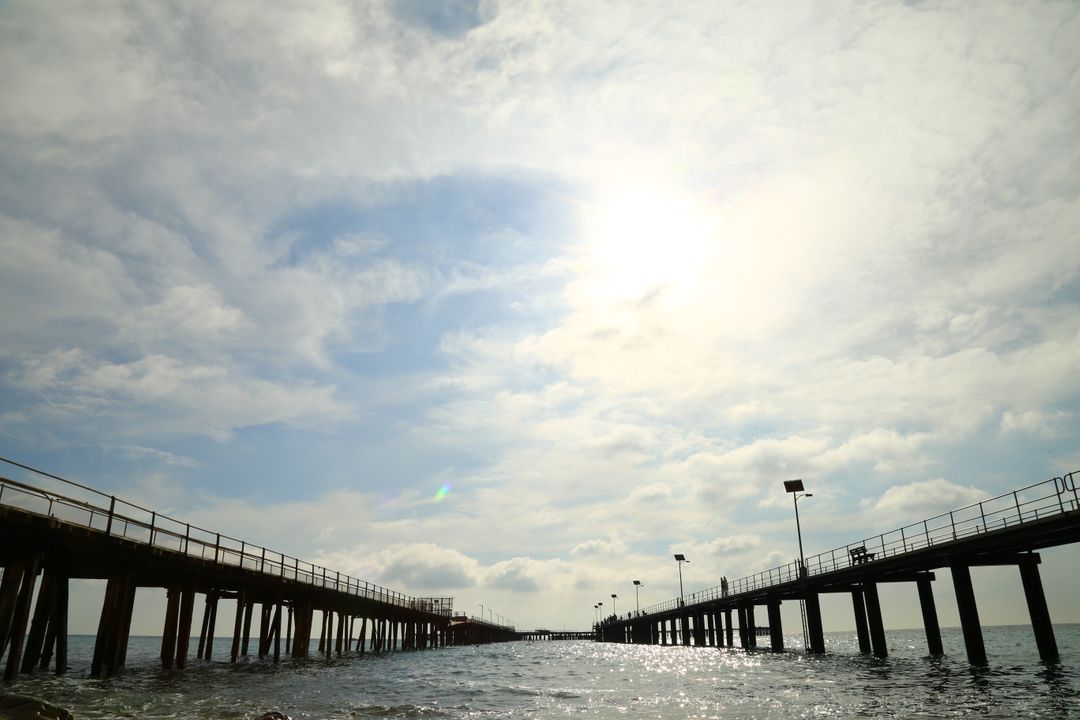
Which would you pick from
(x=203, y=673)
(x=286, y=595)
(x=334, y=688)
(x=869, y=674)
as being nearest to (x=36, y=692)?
(x=334, y=688)

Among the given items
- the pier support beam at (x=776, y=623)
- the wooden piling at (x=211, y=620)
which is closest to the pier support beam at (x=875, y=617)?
the pier support beam at (x=776, y=623)

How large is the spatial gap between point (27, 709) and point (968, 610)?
114ft

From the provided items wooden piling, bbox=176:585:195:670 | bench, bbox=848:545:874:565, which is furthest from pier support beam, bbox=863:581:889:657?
wooden piling, bbox=176:585:195:670

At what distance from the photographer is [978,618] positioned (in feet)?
99.1

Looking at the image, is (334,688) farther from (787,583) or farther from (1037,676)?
(787,583)

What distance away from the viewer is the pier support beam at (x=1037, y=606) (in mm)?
28828

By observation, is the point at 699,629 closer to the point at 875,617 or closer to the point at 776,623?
the point at 776,623

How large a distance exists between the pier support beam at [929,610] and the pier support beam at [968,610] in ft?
19.0

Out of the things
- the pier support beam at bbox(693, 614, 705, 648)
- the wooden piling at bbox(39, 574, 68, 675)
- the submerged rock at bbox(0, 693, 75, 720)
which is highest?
the wooden piling at bbox(39, 574, 68, 675)

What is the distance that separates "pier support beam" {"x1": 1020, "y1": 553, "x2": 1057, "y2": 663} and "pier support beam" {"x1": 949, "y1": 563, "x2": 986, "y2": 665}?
6.85ft

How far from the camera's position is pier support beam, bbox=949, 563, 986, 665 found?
100ft

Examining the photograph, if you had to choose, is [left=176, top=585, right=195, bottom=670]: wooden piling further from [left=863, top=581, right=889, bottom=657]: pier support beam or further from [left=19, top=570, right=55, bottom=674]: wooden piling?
[left=863, top=581, right=889, bottom=657]: pier support beam

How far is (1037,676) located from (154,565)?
1434 inches

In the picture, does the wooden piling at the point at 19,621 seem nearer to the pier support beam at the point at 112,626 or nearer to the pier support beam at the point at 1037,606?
the pier support beam at the point at 112,626
